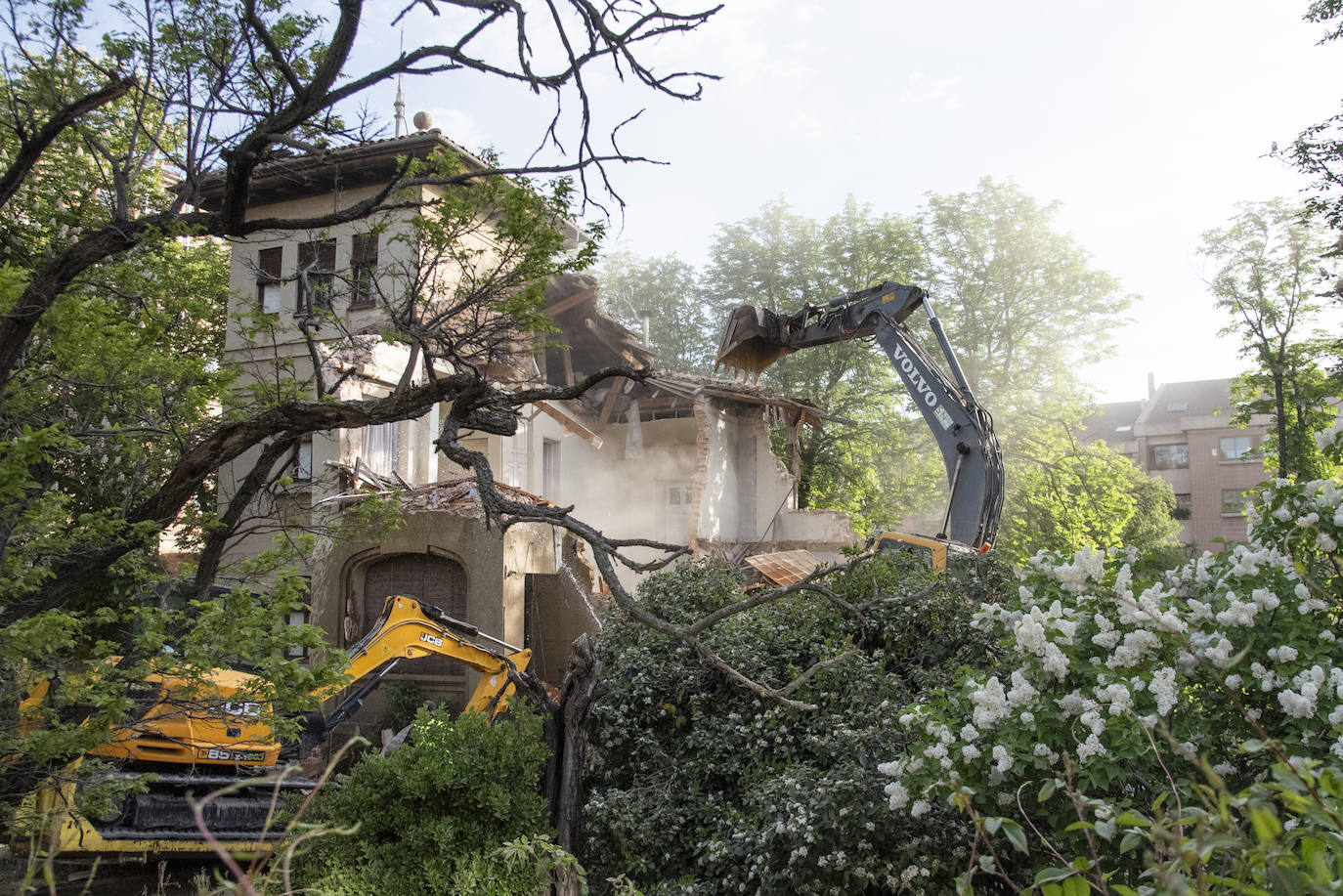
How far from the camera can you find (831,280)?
3331 centimetres

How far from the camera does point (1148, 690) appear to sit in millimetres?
4043

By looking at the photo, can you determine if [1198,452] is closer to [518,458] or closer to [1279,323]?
[1279,323]

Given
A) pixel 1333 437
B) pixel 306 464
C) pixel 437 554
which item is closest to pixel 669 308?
pixel 306 464

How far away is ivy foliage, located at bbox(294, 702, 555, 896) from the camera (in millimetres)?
7066

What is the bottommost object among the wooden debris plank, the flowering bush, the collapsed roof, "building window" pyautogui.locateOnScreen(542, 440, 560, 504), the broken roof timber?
the wooden debris plank

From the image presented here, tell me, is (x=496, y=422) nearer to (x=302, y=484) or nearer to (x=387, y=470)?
(x=387, y=470)

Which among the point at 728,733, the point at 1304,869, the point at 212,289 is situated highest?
the point at 212,289

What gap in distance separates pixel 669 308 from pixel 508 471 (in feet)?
100

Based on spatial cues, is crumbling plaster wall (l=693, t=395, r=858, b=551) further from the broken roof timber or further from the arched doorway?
the arched doorway

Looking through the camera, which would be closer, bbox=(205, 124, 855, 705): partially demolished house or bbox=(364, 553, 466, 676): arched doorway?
bbox=(205, 124, 855, 705): partially demolished house

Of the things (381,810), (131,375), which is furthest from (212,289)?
(381,810)

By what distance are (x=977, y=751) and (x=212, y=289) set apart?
351 inches

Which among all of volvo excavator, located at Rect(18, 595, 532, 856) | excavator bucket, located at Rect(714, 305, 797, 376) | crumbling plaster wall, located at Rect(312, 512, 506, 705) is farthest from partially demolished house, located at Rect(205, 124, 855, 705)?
excavator bucket, located at Rect(714, 305, 797, 376)

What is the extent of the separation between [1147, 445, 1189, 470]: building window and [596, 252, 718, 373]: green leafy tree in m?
25.0
